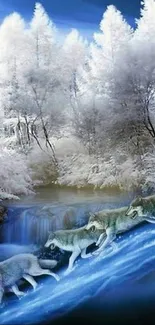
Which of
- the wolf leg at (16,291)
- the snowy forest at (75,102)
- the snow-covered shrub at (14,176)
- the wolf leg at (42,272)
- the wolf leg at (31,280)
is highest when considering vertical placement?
the snowy forest at (75,102)

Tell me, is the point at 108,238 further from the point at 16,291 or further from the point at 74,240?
the point at 16,291

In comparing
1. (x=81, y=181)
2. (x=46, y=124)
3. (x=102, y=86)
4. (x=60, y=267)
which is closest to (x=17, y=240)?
(x=60, y=267)

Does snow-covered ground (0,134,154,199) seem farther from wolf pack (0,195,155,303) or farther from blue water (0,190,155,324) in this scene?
blue water (0,190,155,324)

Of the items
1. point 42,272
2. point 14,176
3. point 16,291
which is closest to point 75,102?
point 14,176

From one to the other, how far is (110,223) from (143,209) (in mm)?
366

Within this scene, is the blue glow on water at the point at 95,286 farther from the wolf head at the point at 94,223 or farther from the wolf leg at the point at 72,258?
the wolf head at the point at 94,223

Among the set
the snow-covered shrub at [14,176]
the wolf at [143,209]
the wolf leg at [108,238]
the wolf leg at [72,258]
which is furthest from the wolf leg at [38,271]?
the snow-covered shrub at [14,176]

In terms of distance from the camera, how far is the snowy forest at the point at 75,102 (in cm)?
478

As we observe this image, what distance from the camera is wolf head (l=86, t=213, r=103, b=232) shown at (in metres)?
3.81

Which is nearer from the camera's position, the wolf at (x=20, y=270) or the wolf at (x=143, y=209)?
the wolf at (x=20, y=270)

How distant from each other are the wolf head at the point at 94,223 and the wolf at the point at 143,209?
0.29 m

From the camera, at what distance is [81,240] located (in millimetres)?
3727

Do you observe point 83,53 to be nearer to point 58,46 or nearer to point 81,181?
point 58,46

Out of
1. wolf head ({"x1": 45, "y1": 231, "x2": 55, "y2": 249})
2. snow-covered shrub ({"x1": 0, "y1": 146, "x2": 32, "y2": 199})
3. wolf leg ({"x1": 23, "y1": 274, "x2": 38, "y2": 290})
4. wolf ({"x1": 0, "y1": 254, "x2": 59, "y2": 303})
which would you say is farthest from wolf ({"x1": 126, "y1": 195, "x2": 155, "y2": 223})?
snow-covered shrub ({"x1": 0, "y1": 146, "x2": 32, "y2": 199})
